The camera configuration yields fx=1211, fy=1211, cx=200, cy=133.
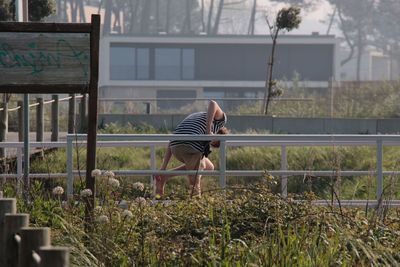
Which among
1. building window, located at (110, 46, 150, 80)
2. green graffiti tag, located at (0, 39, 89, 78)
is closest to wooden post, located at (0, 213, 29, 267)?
green graffiti tag, located at (0, 39, 89, 78)

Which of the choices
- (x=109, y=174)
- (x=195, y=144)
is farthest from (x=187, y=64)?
(x=109, y=174)

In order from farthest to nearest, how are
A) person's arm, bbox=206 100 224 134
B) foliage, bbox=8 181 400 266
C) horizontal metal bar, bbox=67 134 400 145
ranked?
1. person's arm, bbox=206 100 224 134
2. horizontal metal bar, bbox=67 134 400 145
3. foliage, bbox=8 181 400 266

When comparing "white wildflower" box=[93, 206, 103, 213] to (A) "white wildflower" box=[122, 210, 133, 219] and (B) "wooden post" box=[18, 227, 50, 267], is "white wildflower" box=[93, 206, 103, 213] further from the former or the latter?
(B) "wooden post" box=[18, 227, 50, 267]

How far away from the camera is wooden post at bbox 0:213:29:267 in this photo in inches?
231

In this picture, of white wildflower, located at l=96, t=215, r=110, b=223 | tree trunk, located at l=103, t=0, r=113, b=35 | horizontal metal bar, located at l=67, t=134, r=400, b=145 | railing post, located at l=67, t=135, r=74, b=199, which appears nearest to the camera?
white wildflower, located at l=96, t=215, r=110, b=223

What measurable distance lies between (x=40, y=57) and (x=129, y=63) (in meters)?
58.4

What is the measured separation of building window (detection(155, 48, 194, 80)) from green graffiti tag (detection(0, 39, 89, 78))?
190ft

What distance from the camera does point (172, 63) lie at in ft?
225

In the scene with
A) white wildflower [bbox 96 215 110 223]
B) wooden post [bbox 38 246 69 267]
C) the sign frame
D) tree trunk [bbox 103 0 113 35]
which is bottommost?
white wildflower [bbox 96 215 110 223]

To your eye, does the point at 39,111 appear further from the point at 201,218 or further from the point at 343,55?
the point at 343,55

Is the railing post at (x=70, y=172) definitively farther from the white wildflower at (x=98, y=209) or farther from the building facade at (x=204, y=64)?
the building facade at (x=204, y=64)

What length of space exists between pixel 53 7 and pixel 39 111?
193 inches

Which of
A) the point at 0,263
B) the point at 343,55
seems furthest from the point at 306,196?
the point at 343,55

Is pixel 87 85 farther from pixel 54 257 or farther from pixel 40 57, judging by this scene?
pixel 54 257
